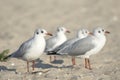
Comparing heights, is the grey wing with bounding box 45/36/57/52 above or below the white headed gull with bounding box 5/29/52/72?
above

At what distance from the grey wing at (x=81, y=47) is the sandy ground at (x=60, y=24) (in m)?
0.46

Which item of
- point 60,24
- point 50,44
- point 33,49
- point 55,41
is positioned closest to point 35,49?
point 33,49

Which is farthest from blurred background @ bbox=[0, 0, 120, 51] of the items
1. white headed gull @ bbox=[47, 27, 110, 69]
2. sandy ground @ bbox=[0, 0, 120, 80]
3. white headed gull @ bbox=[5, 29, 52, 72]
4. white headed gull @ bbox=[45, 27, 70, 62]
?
white headed gull @ bbox=[5, 29, 52, 72]

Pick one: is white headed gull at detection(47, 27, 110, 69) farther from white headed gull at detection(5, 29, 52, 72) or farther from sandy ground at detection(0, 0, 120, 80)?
white headed gull at detection(5, 29, 52, 72)

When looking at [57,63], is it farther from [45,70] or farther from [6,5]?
[6,5]

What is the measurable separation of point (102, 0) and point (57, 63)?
17.5 m

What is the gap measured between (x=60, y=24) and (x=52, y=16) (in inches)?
108

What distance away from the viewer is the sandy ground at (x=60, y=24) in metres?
12.9

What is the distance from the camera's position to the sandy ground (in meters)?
12.9

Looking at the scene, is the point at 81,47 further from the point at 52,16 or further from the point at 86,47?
the point at 52,16

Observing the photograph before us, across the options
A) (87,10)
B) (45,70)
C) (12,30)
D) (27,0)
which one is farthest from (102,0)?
(45,70)

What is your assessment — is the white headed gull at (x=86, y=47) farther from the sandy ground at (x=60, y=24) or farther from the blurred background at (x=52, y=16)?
the blurred background at (x=52, y=16)

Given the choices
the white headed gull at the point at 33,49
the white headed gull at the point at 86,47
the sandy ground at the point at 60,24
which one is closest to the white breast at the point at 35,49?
the white headed gull at the point at 33,49

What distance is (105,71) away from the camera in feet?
43.1
